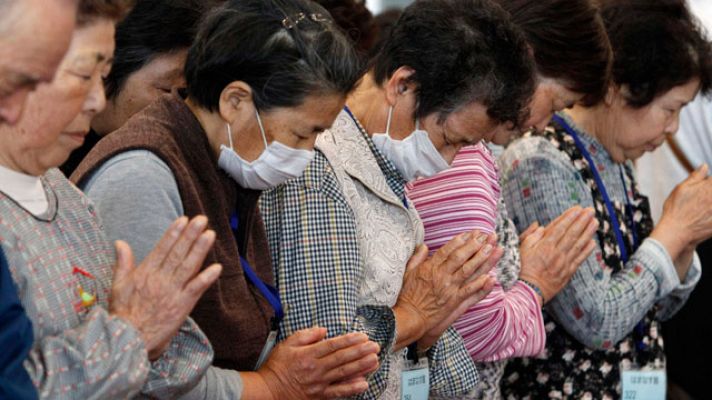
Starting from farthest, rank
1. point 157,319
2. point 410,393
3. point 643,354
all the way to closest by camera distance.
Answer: point 643,354, point 410,393, point 157,319

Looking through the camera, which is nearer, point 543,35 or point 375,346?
point 375,346

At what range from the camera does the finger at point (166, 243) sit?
1.68 metres

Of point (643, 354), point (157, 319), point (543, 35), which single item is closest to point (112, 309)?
point (157, 319)

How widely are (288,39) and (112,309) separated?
0.66 m

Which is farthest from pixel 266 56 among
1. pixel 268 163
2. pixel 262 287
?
pixel 262 287

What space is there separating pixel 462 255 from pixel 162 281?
948 millimetres

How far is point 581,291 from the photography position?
9.74 feet

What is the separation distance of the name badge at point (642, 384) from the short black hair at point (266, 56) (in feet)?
4.56

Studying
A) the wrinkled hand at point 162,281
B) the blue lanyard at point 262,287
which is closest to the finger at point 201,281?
the wrinkled hand at point 162,281

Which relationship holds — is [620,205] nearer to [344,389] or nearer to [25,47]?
[344,389]

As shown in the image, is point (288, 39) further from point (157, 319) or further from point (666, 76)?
point (666, 76)

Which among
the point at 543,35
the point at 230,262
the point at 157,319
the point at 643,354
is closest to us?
the point at 157,319

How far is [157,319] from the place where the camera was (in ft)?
5.53

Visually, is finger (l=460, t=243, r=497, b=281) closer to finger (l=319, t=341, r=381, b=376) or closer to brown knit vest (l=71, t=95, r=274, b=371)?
finger (l=319, t=341, r=381, b=376)
